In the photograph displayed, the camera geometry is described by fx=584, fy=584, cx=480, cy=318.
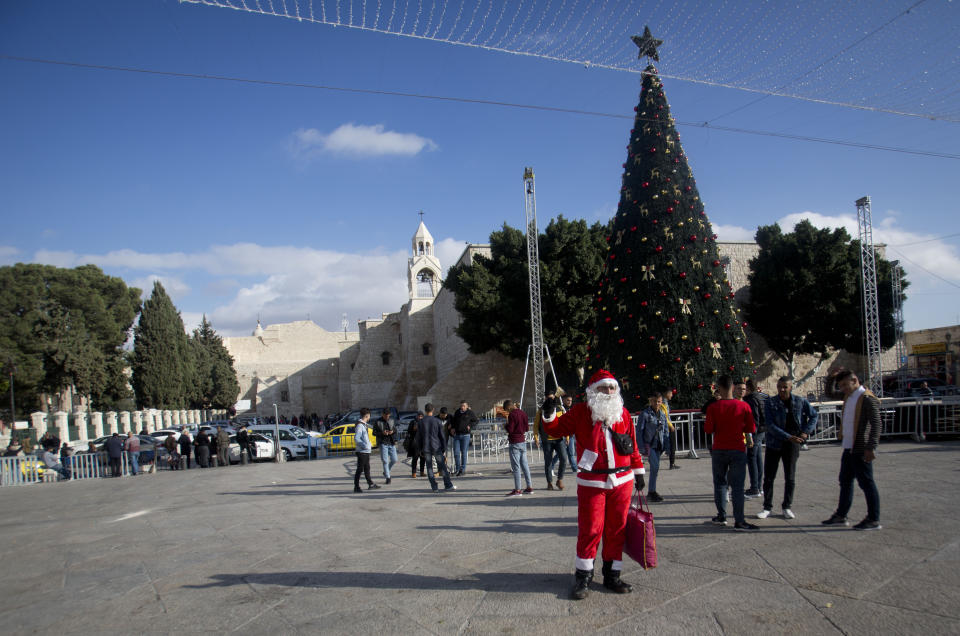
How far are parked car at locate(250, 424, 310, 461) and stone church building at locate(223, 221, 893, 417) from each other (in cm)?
912

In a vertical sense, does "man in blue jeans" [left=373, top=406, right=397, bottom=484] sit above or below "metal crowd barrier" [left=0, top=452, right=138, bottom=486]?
above

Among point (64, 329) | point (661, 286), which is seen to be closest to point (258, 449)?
point (661, 286)

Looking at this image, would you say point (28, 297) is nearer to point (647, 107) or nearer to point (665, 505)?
point (647, 107)

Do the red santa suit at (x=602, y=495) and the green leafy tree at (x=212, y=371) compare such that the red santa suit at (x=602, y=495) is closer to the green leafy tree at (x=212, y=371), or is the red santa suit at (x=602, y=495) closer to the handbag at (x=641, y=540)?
the handbag at (x=641, y=540)

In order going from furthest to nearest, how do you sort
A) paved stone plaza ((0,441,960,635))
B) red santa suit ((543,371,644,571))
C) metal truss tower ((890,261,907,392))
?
metal truss tower ((890,261,907,392)) < red santa suit ((543,371,644,571)) < paved stone plaza ((0,441,960,635))

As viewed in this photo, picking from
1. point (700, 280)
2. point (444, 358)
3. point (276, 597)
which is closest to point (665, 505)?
point (276, 597)

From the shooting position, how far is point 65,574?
6180 mm

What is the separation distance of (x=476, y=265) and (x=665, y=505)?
22.2 metres

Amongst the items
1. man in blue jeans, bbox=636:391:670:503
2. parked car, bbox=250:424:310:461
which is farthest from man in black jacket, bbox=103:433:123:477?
man in blue jeans, bbox=636:391:670:503

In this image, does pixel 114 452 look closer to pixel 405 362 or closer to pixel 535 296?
pixel 535 296

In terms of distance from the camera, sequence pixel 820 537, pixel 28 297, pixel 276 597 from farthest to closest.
Result: pixel 28 297 → pixel 820 537 → pixel 276 597

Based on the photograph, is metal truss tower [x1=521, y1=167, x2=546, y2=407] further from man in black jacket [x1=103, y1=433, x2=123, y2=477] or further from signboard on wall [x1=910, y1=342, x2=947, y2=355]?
signboard on wall [x1=910, y1=342, x2=947, y2=355]

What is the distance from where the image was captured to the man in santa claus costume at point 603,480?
4.34m

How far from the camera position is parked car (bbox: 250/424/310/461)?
22.1 metres
